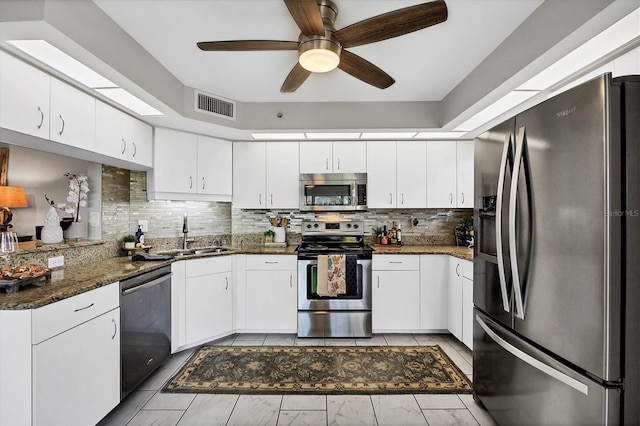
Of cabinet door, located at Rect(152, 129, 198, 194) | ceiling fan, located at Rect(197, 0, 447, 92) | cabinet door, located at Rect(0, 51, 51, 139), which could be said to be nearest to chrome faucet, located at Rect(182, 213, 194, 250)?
cabinet door, located at Rect(152, 129, 198, 194)

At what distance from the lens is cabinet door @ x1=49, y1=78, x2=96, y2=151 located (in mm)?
1928

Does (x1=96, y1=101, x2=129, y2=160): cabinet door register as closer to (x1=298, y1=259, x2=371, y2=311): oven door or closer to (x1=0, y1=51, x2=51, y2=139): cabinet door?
(x1=0, y1=51, x2=51, y2=139): cabinet door

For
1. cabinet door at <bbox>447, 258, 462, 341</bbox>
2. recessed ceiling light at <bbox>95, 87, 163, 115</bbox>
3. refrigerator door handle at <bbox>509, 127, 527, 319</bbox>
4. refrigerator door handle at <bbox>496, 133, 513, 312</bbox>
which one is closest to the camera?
refrigerator door handle at <bbox>509, 127, 527, 319</bbox>

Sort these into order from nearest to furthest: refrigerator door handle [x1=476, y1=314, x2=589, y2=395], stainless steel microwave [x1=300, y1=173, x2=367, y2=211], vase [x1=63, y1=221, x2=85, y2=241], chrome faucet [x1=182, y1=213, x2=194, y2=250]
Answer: refrigerator door handle [x1=476, y1=314, x2=589, y2=395]
vase [x1=63, y1=221, x2=85, y2=241]
chrome faucet [x1=182, y1=213, x2=194, y2=250]
stainless steel microwave [x1=300, y1=173, x2=367, y2=211]

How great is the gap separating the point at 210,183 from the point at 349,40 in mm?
2292

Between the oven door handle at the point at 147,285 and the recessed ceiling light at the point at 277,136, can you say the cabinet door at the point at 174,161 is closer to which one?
the recessed ceiling light at the point at 277,136

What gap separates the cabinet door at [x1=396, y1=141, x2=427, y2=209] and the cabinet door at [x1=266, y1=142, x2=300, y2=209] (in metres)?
1.17

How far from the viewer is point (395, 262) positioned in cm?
330

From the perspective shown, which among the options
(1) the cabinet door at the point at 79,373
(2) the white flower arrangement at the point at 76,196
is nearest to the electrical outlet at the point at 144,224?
(2) the white flower arrangement at the point at 76,196

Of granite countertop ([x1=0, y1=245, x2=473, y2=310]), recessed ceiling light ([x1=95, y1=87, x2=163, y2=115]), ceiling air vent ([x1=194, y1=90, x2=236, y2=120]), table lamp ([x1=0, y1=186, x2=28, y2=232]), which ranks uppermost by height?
ceiling air vent ([x1=194, y1=90, x2=236, y2=120])

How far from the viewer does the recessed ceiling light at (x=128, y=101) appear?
2.25 m

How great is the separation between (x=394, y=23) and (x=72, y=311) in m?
2.23

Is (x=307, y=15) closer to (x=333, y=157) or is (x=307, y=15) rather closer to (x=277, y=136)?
(x=277, y=136)

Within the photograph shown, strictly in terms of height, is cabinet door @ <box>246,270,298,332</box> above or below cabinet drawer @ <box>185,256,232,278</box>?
below
